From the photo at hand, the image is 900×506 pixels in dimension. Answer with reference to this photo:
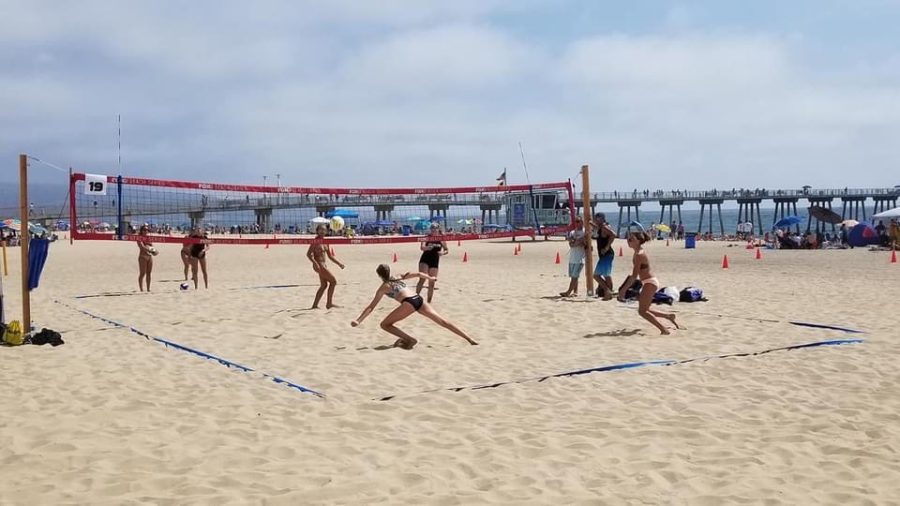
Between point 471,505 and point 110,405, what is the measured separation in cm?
289

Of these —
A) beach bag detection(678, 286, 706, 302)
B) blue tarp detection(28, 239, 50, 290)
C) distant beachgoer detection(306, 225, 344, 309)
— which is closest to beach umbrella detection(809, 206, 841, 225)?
beach bag detection(678, 286, 706, 302)

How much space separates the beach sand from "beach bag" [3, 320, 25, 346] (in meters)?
0.19

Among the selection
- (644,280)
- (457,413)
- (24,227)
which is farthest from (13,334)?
(644,280)

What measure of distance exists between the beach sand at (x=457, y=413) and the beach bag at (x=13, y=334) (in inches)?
7.6

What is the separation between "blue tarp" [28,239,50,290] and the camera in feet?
23.7

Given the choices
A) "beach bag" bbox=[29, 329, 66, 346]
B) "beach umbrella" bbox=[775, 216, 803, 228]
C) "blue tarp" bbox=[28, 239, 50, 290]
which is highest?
"beach umbrella" bbox=[775, 216, 803, 228]

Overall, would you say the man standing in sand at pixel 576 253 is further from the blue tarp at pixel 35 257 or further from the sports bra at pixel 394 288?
the blue tarp at pixel 35 257

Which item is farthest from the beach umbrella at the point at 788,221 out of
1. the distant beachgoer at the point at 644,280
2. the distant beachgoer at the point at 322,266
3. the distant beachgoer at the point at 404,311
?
the distant beachgoer at the point at 404,311

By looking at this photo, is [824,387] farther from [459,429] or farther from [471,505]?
[471,505]

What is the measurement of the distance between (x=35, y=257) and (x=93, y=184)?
205 cm

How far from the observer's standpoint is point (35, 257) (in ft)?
23.8

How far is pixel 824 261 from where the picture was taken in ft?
62.8

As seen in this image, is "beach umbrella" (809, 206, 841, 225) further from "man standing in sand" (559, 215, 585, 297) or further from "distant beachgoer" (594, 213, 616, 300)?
"distant beachgoer" (594, 213, 616, 300)

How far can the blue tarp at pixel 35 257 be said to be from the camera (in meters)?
7.23
